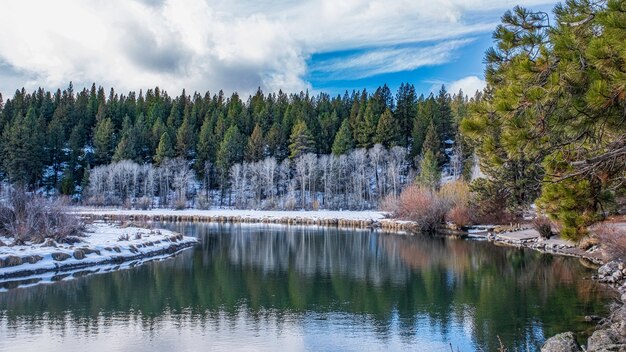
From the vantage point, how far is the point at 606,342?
10.6 meters

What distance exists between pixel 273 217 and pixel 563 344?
48971 millimetres

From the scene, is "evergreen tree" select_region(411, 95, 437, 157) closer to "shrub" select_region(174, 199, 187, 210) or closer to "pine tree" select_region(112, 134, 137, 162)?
"shrub" select_region(174, 199, 187, 210)

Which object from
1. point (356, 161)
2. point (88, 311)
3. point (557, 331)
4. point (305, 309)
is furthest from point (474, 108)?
point (356, 161)

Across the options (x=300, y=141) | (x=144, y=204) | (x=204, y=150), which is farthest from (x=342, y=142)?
(x=144, y=204)

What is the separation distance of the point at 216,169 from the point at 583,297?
221 feet

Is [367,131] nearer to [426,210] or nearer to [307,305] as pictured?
[426,210]

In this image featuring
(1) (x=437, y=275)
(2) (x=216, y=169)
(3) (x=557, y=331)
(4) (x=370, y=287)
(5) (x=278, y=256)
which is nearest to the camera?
(3) (x=557, y=331)

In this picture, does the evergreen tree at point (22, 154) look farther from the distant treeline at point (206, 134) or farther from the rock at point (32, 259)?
the rock at point (32, 259)

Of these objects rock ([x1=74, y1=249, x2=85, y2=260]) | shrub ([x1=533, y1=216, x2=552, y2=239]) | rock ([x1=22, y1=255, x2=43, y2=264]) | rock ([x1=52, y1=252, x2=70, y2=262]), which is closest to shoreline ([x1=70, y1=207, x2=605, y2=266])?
shrub ([x1=533, y1=216, x2=552, y2=239])

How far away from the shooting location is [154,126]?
85.2 metres

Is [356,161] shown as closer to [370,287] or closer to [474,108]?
[370,287]

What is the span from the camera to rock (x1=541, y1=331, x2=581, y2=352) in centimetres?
1046

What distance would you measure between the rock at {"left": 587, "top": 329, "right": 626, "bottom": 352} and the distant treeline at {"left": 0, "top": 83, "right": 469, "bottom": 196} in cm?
6150

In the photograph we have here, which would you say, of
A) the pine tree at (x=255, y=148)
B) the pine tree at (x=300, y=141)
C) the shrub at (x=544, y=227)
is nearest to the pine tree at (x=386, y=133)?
the pine tree at (x=300, y=141)
